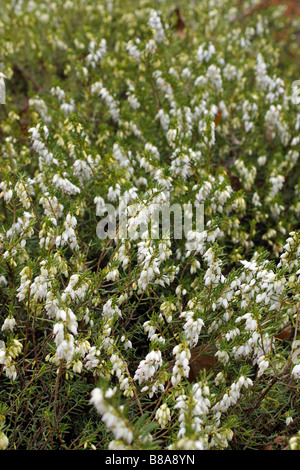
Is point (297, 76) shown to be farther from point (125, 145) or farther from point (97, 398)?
point (97, 398)

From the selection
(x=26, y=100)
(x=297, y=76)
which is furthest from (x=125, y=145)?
(x=297, y=76)

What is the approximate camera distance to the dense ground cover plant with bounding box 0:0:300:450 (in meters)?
3.13

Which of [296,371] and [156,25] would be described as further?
[156,25]

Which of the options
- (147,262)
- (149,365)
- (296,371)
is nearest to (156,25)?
(147,262)

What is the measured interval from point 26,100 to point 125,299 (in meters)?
4.63

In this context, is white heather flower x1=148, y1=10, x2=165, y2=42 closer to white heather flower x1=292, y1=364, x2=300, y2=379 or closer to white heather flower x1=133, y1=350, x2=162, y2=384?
white heather flower x1=133, y1=350, x2=162, y2=384

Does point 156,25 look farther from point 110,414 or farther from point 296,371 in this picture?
point 110,414

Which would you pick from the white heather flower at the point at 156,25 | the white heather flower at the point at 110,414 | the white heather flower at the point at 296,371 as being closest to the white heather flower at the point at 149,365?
the white heather flower at the point at 110,414

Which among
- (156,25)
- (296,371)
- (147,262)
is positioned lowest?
(296,371)

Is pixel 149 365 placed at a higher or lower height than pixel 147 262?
lower

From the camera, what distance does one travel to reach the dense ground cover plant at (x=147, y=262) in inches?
123

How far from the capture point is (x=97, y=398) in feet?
7.52

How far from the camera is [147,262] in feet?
11.0

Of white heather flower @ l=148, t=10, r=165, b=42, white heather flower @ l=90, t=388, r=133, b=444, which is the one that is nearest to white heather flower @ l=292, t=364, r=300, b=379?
white heather flower @ l=90, t=388, r=133, b=444
